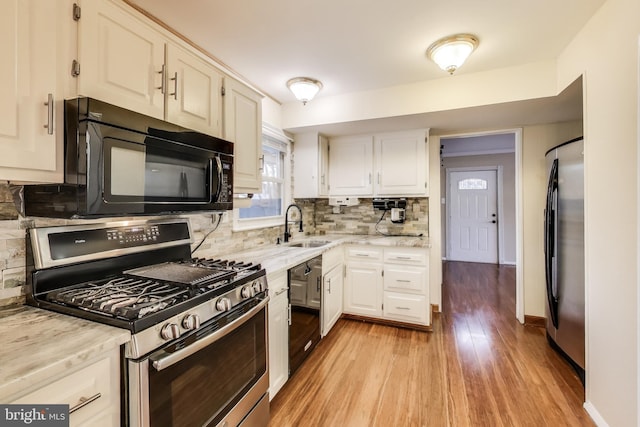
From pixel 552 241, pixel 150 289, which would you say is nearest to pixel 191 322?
pixel 150 289

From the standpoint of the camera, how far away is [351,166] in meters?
3.42

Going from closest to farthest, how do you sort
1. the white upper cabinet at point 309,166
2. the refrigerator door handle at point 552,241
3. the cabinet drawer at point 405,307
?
the refrigerator door handle at point 552,241
the cabinet drawer at point 405,307
the white upper cabinet at point 309,166

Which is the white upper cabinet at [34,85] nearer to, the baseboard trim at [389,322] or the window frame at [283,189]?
the window frame at [283,189]

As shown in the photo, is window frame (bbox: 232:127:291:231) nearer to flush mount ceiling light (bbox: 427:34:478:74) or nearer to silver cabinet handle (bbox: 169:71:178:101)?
silver cabinet handle (bbox: 169:71:178:101)

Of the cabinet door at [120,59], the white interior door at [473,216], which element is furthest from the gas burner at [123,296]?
the white interior door at [473,216]

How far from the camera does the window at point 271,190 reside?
271cm

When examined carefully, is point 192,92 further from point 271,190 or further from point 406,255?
point 406,255

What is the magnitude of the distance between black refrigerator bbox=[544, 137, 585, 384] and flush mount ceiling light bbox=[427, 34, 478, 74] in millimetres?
1055

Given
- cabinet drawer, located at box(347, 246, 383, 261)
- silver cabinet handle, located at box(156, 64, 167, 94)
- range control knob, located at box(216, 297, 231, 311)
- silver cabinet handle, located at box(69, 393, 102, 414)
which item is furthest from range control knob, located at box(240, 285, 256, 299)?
cabinet drawer, located at box(347, 246, 383, 261)

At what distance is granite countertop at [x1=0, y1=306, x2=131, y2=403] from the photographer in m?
0.67

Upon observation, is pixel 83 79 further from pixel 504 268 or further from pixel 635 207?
pixel 504 268

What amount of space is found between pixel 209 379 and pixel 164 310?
406mm

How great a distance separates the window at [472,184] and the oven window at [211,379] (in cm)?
582

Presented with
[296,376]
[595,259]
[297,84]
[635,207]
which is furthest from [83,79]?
[595,259]
